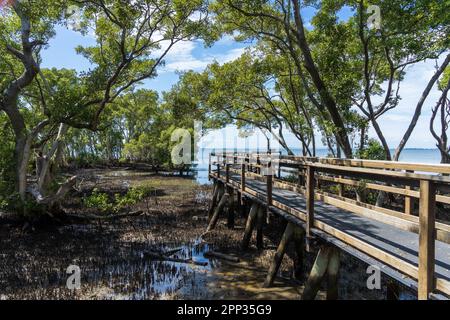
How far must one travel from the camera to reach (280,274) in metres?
8.41

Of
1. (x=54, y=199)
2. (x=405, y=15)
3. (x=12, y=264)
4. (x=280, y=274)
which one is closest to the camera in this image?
(x=280, y=274)

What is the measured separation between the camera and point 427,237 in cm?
335

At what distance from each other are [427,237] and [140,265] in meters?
7.60

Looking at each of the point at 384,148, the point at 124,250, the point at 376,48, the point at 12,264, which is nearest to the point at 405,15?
the point at 376,48

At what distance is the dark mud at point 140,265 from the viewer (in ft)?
24.4

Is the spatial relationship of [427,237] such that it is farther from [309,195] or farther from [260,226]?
[260,226]

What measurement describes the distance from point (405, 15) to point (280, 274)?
9.64 m

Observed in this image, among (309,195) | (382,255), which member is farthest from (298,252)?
(382,255)

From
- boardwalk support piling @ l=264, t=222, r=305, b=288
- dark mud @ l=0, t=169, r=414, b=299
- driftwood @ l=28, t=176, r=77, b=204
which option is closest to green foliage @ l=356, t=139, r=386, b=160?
dark mud @ l=0, t=169, r=414, b=299

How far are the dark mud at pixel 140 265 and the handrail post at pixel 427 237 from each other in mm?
4033

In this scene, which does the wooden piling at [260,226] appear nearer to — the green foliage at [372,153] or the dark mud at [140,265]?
the dark mud at [140,265]
